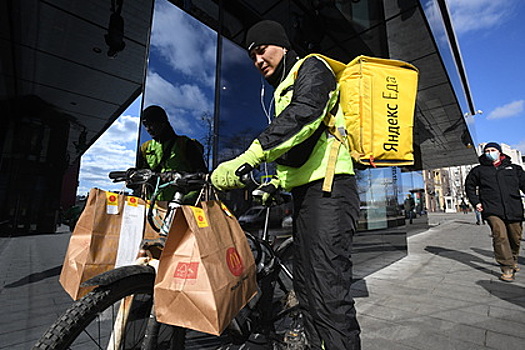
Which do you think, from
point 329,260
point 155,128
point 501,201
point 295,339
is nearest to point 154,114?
point 155,128

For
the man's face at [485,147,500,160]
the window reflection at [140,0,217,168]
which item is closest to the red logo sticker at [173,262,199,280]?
the window reflection at [140,0,217,168]

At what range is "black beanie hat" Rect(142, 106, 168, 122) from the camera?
8.69ft

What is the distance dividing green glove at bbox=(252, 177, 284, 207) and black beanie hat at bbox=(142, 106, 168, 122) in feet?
4.97

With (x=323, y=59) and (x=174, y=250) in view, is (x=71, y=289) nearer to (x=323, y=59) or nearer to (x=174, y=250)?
(x=174, y=250)

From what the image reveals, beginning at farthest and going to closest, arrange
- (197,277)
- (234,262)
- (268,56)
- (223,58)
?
(223,58) < (268,56) < (234,262) < (197,277)

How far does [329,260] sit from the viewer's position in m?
1.36

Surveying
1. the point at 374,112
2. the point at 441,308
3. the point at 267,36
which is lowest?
the point at 441,308

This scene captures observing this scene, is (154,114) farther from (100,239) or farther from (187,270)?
(187,270)

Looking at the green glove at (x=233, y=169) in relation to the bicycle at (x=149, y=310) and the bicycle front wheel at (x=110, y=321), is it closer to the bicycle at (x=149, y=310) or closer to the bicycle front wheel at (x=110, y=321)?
the bicycle at (x=149, y=310)

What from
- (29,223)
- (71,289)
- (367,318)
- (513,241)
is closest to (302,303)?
(71,289)

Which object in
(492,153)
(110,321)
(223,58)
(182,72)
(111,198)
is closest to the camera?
(110,321)

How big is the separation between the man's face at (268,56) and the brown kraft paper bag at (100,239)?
1150 mm

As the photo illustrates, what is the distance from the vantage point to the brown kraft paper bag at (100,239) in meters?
1.26

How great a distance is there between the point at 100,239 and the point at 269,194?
3.16 ft
